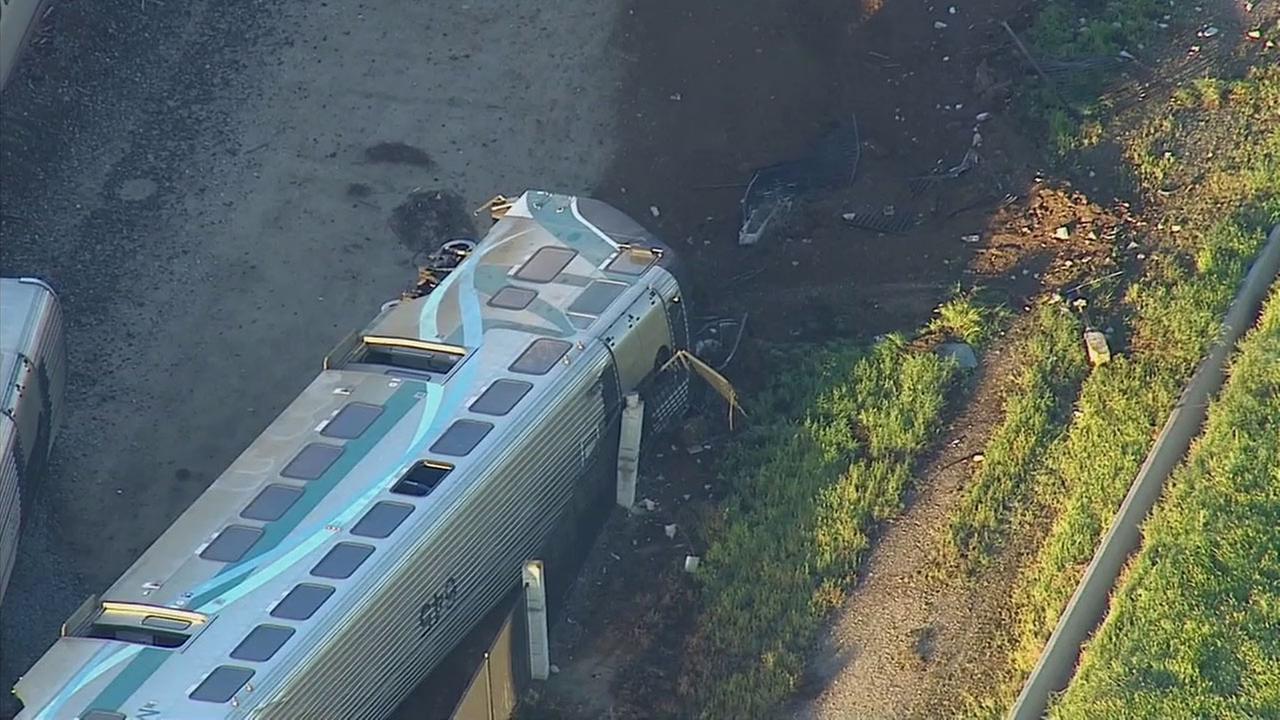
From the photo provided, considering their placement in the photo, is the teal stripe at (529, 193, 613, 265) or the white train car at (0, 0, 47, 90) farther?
the white train car at (0, 0, 47, 90)

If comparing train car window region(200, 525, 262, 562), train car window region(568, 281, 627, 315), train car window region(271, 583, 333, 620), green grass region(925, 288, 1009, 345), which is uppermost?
train car window region(568, 281, 627, 315)

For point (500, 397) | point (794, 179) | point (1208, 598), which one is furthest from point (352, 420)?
point (1208, 598)

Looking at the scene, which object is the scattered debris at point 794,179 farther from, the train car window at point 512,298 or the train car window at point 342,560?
the train car window at point 342,560

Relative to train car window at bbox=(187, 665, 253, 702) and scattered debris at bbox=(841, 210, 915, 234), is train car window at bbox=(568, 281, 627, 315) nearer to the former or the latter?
scattered debris at bbox=(841, 210, 915, 234)

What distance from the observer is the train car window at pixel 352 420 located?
559 inches

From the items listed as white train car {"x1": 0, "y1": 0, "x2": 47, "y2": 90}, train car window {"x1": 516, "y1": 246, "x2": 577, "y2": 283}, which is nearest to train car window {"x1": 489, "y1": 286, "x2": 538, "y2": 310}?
train car window {"x1": 516, "y1": 246, "x2": 577, "y2": 283}

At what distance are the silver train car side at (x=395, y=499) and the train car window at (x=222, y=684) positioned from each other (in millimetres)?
14

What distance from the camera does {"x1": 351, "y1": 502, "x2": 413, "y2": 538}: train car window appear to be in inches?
521

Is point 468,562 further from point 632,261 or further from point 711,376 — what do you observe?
point 632,261

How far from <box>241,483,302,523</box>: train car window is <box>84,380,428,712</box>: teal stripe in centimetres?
5

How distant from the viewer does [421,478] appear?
1374 cm

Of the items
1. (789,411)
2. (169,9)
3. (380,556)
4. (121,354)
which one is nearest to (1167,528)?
(789,411)

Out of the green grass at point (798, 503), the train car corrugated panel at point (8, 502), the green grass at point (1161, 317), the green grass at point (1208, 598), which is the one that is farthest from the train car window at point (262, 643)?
the green grass at point (1208, 598)

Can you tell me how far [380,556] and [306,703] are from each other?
1188 mm
